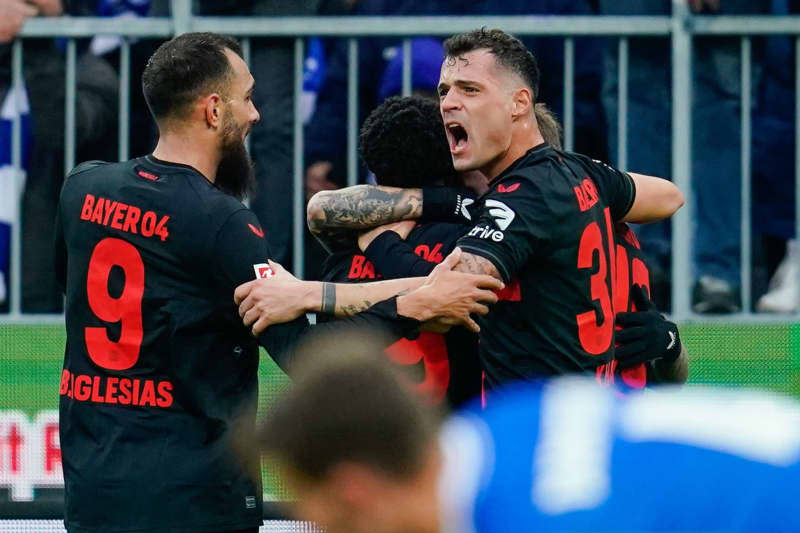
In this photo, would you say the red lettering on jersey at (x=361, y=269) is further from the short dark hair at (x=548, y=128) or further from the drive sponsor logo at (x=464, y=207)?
the short dark hair at (x=548, y=128)

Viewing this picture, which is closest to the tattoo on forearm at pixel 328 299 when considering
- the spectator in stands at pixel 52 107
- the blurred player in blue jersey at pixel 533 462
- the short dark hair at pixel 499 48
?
the short dark hair at pixel 499 48

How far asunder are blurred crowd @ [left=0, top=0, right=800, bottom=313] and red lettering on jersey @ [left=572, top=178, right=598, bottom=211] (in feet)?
7.46

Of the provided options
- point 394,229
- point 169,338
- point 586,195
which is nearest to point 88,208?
point 169,338

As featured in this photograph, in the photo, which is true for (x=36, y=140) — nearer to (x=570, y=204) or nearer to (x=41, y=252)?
(x=41, y=252)

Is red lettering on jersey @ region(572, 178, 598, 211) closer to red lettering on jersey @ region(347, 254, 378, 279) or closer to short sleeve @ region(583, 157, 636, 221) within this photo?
short sleeve @ region(583, 157, 636, 221)

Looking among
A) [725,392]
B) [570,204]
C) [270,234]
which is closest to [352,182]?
[270,234]

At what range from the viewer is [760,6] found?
6.72m

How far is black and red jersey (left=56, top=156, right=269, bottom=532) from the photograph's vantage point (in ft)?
13.6

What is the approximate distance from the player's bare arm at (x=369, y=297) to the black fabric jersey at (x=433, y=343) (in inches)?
8.7

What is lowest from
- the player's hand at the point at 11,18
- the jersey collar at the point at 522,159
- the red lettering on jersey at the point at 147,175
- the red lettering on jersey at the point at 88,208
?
the red lettering on jersey at the point at 88,208

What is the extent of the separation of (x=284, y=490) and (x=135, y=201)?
2064 mm

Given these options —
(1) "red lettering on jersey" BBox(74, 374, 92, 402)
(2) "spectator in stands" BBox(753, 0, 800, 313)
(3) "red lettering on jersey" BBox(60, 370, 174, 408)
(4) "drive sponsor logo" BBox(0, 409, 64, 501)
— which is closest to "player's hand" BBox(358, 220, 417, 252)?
(3) "red lettering on jersey" BBox(60, 370, 174, 408)

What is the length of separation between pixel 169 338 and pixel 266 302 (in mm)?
315

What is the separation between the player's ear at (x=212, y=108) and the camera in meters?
4.35
